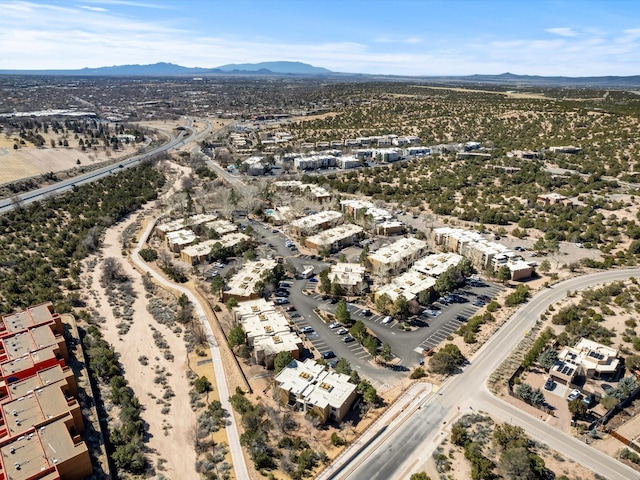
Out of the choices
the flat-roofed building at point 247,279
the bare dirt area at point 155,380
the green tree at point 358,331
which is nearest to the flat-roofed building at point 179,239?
the bare dirt area at point 155,380

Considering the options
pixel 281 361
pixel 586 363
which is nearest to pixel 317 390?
pixel 281 361

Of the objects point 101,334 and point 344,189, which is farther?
Result: point 344,189

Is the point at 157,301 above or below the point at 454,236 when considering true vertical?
below

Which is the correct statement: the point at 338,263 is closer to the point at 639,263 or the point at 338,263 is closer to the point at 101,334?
the point at 101,334

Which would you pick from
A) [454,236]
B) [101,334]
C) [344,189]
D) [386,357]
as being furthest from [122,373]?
[344,189]

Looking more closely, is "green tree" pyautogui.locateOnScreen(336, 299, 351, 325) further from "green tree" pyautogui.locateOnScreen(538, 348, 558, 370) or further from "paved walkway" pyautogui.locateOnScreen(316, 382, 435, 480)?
"green tree" pyautogui.locateOnScreen(538, 348, 558, 370)

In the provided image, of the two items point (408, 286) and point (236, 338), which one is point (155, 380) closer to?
point (236, 338)

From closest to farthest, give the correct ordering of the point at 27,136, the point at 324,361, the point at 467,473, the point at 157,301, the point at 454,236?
1. the point at 467,473
2. the point at 324,361
3. the point at 157,301
4. the point at 454,236
5. the point at 27,136
